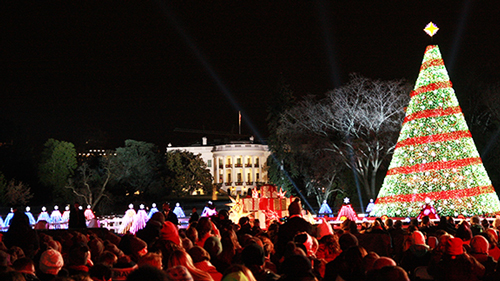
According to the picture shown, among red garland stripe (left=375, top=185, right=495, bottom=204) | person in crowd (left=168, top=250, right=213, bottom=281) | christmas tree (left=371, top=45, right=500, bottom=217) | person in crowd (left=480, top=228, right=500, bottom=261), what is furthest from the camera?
christmas tree (left=371, top=45, right=500, bottom=217)

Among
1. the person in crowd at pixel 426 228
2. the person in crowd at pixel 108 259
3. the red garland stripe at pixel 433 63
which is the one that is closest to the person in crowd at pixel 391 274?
the person in crowd at pixel 108 259

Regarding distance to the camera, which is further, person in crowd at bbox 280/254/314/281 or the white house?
the white house

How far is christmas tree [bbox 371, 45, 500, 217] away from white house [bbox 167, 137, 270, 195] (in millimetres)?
98360

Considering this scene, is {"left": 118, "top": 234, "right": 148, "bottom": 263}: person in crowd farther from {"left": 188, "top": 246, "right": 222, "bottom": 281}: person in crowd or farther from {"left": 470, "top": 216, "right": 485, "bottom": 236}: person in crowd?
{"left": 470, "top": 216, "right": 485, "bottom": 236}: person in crowd

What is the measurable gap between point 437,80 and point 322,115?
64.5ft

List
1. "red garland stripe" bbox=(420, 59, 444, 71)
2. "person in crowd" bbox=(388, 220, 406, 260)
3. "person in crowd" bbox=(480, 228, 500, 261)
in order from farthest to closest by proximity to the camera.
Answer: "red garland stripe" bbox=(420, 59, 444, 71) < "person in crowd" bbox=(388, 220, 406, 260) < "person in crowd" bbox=(480, 228, 500, 261)

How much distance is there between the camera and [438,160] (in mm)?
24391

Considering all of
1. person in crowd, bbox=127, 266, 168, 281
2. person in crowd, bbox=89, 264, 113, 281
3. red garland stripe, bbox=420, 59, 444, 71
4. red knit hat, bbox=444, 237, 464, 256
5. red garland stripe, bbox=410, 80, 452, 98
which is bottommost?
person in crowd, bbox=89, 264, 113, 281

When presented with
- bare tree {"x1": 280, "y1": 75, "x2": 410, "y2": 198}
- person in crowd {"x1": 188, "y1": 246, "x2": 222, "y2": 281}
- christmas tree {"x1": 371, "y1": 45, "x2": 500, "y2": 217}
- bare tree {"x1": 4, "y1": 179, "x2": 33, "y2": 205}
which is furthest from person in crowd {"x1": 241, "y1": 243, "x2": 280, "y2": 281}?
bare tree {"x1": 4, "y1": 179, "x2": 33, "y2": 205}

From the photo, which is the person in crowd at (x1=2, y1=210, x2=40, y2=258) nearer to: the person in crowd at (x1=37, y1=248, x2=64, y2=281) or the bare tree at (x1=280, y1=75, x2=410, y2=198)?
the person in crowd at (x1=37, y1=248, x2=64, y2=281)

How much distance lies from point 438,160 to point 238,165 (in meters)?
102

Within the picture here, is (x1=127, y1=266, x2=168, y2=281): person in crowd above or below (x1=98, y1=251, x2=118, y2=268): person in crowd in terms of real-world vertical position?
above

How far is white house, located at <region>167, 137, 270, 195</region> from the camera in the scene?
4909 inches

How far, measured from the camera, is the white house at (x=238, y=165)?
12469cm
